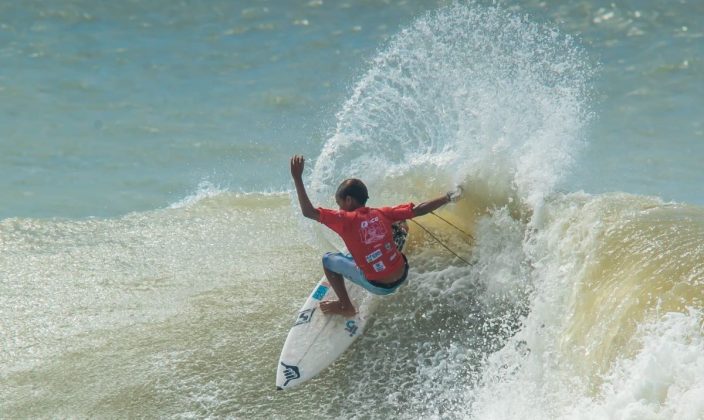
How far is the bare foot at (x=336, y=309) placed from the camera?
7.78 metres

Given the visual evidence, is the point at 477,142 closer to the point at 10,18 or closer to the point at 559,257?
the point at 559,257

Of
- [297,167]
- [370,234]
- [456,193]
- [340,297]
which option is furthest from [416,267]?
[297,167]

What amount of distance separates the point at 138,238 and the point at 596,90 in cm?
1131

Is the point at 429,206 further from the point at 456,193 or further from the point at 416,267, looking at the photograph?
the point at 416,267

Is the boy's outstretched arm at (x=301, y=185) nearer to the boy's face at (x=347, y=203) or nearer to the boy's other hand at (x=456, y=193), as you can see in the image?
the boy's face at (x=347, y=203)

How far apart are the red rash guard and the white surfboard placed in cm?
49

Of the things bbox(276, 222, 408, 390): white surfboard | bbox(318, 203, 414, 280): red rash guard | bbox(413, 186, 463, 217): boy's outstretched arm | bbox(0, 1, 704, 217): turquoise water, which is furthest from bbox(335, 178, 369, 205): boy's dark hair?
bbox(0, 1, 704, 217): turquoise water

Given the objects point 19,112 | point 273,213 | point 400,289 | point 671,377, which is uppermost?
point 671,377

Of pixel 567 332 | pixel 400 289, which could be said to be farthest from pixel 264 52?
pixel 567 332

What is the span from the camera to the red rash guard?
7.32 meters

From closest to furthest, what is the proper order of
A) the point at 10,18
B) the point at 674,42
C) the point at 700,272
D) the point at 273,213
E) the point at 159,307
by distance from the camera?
the point at 700,272
the point at 159,307
the point at 273,213
the point at 674,42
the point at 10,18

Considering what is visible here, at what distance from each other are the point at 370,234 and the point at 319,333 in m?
1.04

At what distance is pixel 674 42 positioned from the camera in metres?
20.5

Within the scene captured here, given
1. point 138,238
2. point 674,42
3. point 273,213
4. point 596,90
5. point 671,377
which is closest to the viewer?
point 671,377
